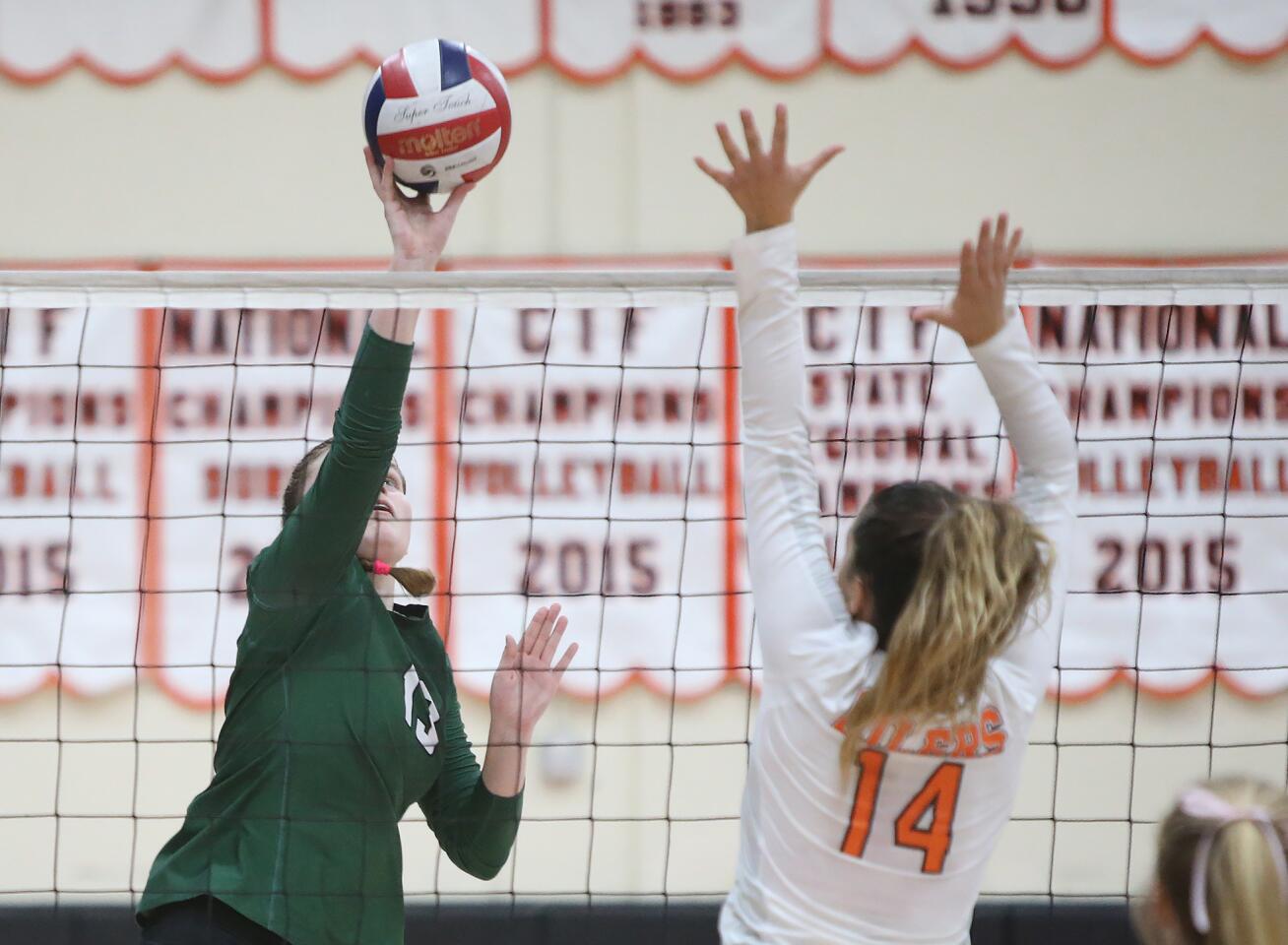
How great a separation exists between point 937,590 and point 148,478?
7.98 feet

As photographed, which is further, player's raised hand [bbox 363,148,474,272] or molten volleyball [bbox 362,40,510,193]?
molten volleyball [bbox 362,40,510,193]

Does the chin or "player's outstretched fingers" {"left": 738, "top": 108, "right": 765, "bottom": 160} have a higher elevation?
"player's outstretched fingers" {"left": 738, "top": 108, "right": 765, "bottom": 160}

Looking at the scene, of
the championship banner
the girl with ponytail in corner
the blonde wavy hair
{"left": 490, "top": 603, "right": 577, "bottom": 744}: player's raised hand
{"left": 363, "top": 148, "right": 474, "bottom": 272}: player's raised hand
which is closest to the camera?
the girl with ponytail in corner

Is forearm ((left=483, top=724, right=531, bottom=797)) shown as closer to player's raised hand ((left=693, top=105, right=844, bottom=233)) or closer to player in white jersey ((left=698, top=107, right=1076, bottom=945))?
player in white jersey ((left=698, top=107, right=1076, bottom=945))

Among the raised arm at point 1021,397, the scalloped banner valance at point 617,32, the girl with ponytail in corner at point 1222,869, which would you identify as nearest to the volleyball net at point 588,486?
the scalloped banner valance at point 617,32

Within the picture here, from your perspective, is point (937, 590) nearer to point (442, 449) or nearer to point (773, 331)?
point (773, 331)

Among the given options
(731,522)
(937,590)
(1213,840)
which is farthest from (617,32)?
(1213,840)

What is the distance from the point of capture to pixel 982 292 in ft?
4.88

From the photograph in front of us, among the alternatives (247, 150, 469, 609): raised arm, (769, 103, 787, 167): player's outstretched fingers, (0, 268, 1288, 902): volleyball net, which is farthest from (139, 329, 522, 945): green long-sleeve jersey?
(0, 268, 1288, 902): volleyball net

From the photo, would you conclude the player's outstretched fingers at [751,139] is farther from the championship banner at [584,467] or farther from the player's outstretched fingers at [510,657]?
the championship banner at [584,467]

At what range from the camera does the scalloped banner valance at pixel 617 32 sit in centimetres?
335

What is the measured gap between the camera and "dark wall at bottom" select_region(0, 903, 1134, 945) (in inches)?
133

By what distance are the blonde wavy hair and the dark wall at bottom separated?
222 centimetres

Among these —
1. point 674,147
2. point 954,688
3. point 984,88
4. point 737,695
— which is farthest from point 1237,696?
point 954,688
